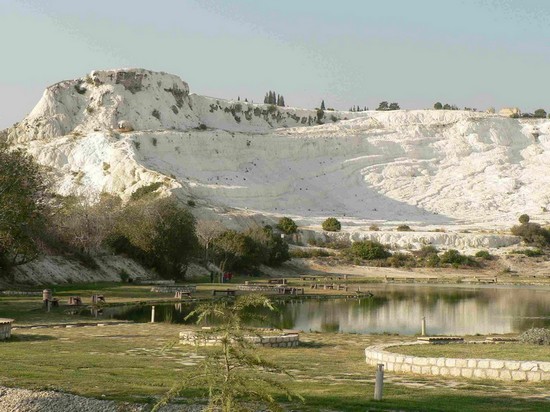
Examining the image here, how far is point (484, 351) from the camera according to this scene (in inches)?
837

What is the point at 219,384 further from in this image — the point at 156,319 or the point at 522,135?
the point at 522,135

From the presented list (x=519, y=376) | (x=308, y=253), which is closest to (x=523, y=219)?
(x=308, y=253)

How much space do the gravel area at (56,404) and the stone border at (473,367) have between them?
687 cm

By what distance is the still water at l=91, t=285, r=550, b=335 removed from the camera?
3616cm

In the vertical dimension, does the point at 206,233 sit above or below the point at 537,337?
above

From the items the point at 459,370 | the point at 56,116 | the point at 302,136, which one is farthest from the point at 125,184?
the point at 459,370

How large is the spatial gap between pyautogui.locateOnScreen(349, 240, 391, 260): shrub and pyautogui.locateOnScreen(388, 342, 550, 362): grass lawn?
65.9 meters

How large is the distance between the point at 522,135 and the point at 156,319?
381 feet

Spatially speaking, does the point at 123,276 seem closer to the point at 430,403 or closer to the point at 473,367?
the point at 473,367

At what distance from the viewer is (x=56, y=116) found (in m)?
117

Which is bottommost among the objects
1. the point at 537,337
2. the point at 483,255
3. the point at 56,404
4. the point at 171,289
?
the point at 56,404

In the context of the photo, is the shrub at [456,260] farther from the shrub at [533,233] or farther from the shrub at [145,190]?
the shrub at [145,190]

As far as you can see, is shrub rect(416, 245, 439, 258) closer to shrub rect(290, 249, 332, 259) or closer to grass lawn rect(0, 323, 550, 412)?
shrub rect(290, 249, 332, 259)

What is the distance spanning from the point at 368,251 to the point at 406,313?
1808 inches
